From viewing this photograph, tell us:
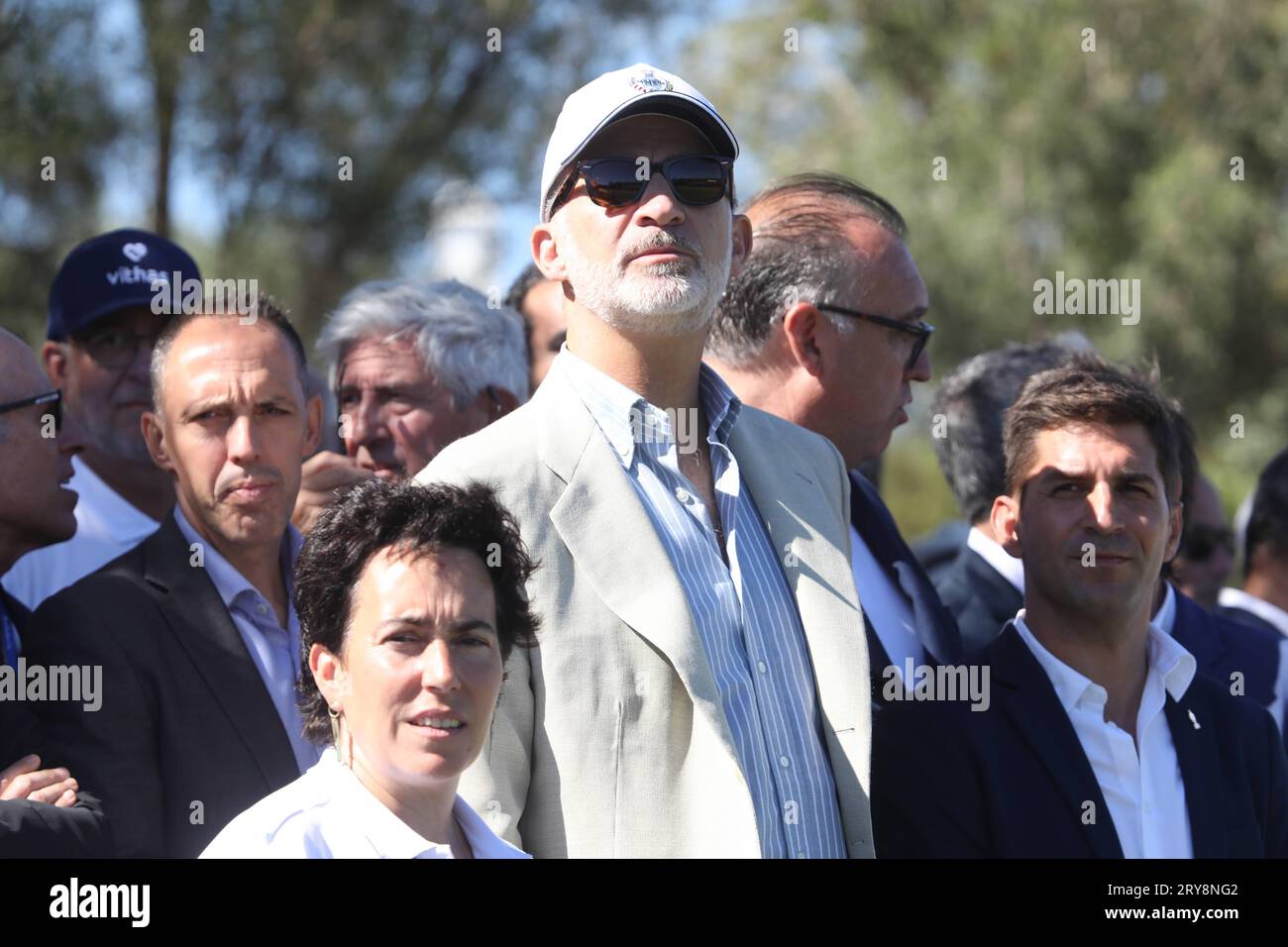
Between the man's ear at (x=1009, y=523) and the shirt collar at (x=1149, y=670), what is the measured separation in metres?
0.18

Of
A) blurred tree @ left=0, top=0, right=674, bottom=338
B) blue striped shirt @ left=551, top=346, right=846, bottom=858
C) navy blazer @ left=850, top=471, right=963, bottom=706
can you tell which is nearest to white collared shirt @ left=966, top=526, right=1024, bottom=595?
navy blazer @ left=850, top=471, right=963, bottom=706

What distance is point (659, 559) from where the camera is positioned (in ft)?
9.90

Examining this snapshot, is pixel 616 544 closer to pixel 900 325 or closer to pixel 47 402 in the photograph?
pixel 47 402

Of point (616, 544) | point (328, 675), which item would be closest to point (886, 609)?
point (616, 544)

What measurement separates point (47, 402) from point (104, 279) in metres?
0.93

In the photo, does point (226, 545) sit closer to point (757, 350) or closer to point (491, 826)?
point (491, 826)

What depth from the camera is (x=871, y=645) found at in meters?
3.95

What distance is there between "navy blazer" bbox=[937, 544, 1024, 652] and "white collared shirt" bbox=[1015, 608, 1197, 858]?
0.76 meters

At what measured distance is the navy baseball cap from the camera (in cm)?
463

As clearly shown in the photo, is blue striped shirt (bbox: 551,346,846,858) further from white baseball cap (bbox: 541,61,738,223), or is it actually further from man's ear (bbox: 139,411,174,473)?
man's ear (bbox: 139,411,174,473)

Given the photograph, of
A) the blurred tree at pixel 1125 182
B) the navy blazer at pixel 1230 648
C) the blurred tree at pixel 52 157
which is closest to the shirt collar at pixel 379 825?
the navy blazer at pixel 1230 648

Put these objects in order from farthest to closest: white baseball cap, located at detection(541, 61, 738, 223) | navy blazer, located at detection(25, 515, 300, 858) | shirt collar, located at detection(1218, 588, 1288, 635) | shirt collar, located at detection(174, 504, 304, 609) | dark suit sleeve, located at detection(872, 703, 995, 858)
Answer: shirt collar, located at detection(1218, 588, 1288, 635)
shirt collar, located at detection(174, 504, 304, 609)
dark suit sleeve, located at detection(872, 703, 995, 858)
white baseball cap, located at detection(541, 61, 738, 223)
navy blazer, located at detection(25, 515, 300, 858)

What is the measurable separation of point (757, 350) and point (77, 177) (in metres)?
7.73
